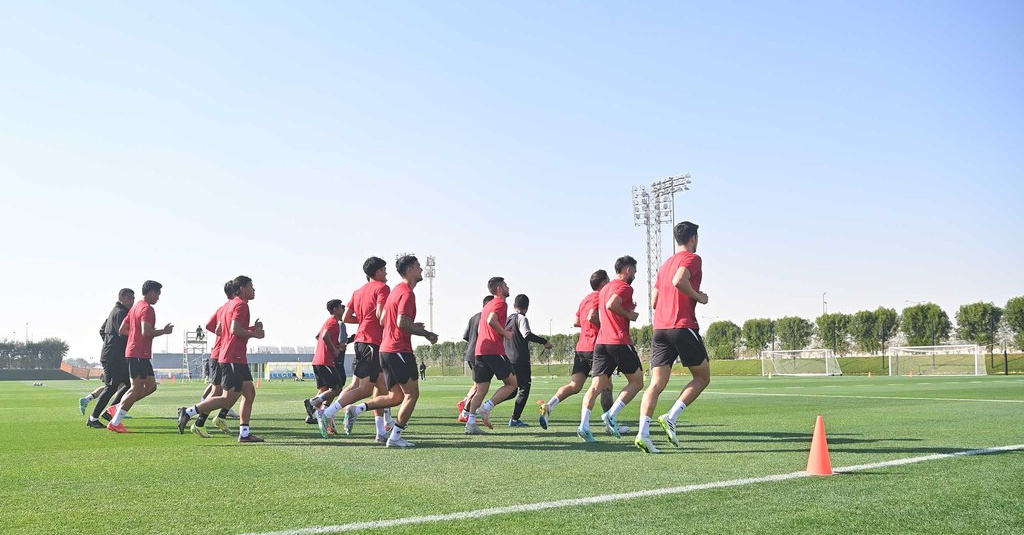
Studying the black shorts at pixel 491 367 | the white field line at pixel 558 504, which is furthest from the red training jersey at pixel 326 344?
the white field line at pixel 558 504

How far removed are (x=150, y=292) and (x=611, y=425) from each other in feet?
22.9

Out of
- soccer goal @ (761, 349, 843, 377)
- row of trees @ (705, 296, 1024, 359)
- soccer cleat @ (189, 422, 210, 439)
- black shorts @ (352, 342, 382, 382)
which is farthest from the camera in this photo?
row of trees @ (705, 296, 1024, 359)

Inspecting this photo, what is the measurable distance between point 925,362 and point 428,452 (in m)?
53.9

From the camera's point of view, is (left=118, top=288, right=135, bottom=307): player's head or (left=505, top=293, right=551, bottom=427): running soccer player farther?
(left=118, top=288, right=135, bottom=307): player's head

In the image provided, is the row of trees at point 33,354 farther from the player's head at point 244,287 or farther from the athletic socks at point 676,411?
the athletic socks at point 676,411

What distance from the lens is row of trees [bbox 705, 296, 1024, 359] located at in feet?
210

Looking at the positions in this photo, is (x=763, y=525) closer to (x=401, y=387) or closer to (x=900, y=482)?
(x=900, y=482)

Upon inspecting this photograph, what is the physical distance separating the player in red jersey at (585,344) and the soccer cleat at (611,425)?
0.80m

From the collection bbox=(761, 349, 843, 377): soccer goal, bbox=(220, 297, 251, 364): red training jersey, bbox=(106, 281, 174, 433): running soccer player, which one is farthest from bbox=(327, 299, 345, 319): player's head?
bbox=(761, 349, 843, 377): soccer goal

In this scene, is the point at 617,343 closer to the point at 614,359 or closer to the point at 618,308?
the point at 614,359

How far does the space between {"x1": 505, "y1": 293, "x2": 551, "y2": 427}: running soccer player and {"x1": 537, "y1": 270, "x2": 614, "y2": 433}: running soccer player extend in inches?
34.2

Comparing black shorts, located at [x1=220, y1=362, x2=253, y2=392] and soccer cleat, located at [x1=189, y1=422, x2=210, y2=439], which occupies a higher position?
black shorts, located at [x1=220, y1=362, x2=253, y2=392]

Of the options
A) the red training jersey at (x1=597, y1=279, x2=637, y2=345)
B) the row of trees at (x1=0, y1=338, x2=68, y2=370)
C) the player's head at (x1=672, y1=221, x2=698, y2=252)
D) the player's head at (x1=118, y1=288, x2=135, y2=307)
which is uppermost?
the player's head at (x1=672, y1=221, x2=698, y2=252)

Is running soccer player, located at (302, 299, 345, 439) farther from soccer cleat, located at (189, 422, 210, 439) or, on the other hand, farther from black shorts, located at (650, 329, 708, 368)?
black shorts, located at (650, 329, 708, 368)
